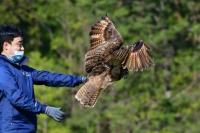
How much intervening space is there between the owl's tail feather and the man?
0.35 metres

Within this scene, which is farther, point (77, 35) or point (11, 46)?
point (77, 35)

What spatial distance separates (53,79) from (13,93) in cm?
69

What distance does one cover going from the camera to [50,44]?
3097cm

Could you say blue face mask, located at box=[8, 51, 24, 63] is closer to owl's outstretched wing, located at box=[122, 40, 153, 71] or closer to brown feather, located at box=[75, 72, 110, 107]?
brown feather, located at box=[75, 72, 110, 107]

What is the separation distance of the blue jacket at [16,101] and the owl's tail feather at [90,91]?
1.63 feet

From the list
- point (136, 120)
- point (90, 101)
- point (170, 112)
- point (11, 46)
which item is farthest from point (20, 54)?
point (170, 112)

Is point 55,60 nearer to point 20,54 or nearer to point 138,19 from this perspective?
point 138,19

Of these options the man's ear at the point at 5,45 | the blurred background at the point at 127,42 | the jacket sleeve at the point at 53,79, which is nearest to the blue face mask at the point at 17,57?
A: the man's ear at the point at 5,45

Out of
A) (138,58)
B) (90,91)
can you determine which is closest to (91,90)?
(90,91)

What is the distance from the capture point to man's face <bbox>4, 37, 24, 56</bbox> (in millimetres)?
8297

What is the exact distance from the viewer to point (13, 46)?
27.3 feet

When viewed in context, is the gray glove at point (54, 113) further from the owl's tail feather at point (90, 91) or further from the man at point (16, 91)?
the owl's tail feather at point (90, 91)

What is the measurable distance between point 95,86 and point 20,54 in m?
0.89

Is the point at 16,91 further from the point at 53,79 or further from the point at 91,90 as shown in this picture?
the point at 91,90
